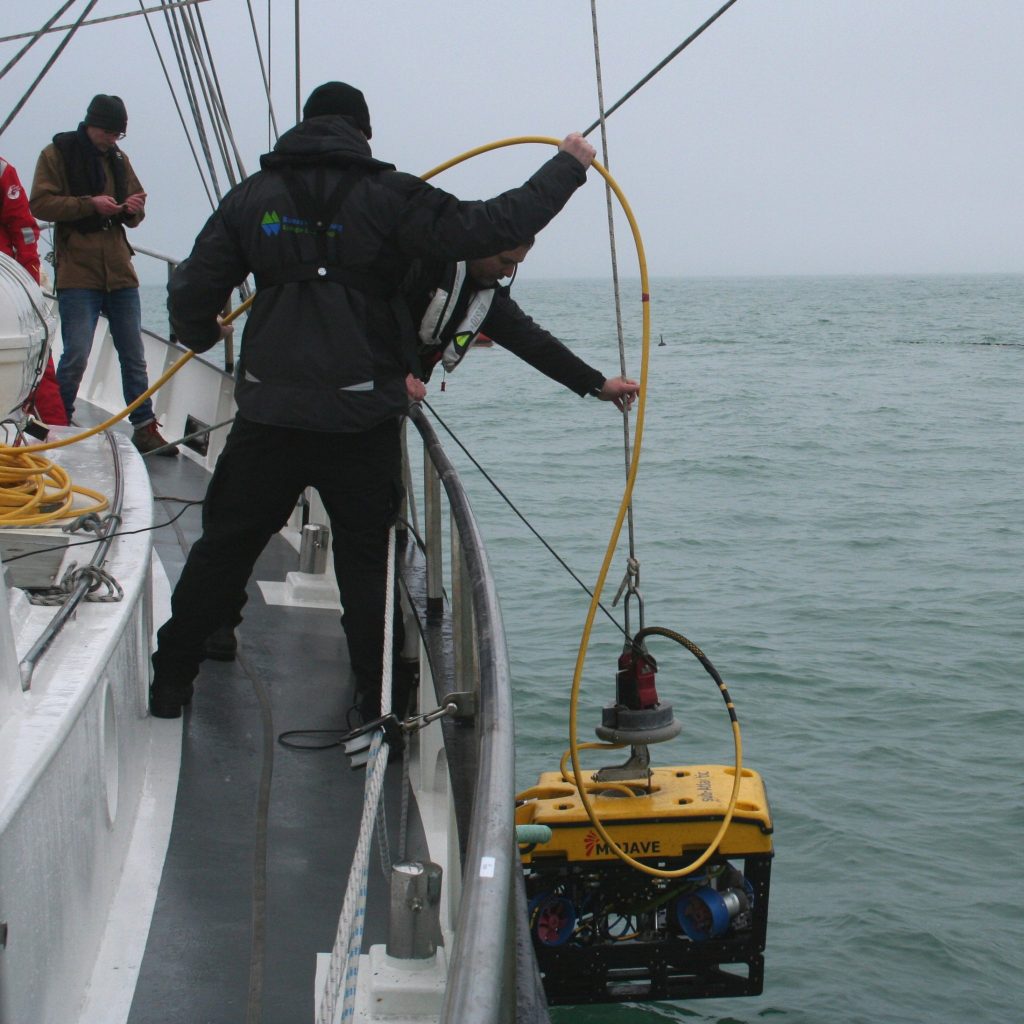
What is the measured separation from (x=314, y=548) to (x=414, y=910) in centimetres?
280

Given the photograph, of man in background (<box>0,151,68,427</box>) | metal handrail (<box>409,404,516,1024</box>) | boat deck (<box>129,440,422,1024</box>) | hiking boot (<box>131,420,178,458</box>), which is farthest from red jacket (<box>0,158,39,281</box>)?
metal handrail (<box>409,404,516,1024</box>)

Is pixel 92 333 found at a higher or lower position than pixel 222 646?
higher

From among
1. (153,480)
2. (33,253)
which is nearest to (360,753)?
Answer: (33,253)

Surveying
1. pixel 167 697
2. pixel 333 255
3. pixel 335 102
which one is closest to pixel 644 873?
pixel 167 697

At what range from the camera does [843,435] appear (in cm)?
2483

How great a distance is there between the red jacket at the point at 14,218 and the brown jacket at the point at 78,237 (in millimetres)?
1156

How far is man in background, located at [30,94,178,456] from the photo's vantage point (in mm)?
6121

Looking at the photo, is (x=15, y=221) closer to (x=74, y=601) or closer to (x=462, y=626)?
(x=74, y=601)

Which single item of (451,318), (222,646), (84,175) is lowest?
(222,646)

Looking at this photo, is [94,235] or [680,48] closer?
[680,48]

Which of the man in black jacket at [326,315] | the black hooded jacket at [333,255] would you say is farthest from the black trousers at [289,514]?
the black hooded jacket at [333,255]

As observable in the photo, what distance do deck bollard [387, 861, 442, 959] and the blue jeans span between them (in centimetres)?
438

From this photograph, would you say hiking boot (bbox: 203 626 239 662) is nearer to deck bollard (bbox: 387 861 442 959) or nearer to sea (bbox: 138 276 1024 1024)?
sea (bbox: 138 276 1024 1024)

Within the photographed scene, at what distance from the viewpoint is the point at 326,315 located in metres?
3.16
